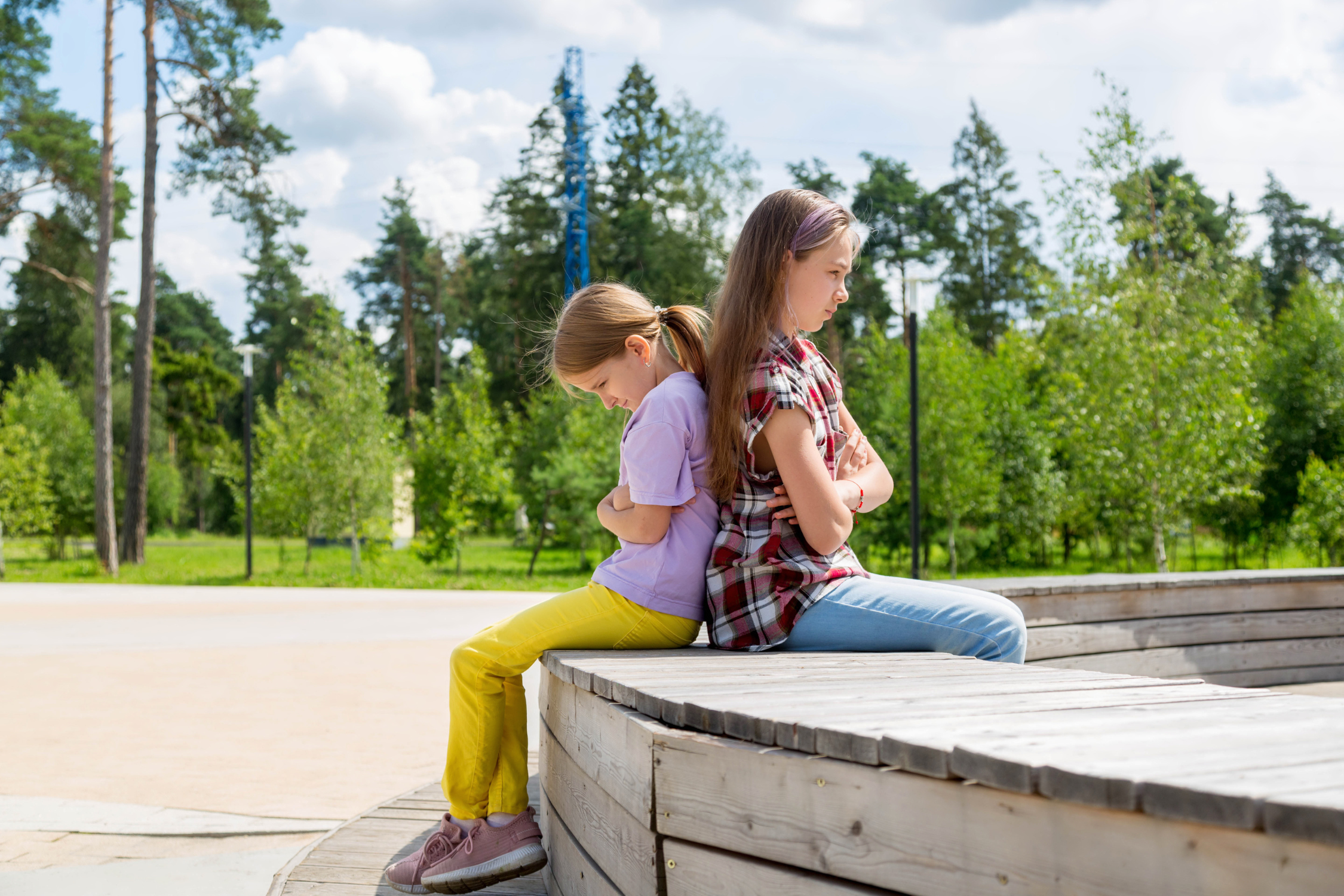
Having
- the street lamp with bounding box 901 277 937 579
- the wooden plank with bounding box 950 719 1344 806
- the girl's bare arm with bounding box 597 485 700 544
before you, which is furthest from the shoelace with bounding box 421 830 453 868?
the street lamp with bounding box 901 277 937 579

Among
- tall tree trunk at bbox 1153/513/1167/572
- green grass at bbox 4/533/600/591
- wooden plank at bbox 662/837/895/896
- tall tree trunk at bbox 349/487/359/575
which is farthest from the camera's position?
tall tree trunk at bbox 349/487/359/575

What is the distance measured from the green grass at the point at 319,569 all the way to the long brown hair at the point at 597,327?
1459cm

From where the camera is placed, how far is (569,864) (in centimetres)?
248

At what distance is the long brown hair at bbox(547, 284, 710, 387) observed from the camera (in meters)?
2.76

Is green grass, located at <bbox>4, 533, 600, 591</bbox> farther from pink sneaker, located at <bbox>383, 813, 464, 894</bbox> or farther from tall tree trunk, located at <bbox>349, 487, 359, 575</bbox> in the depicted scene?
pink sneaker, located at <bbox>383, 813, 464, 894</bbox>

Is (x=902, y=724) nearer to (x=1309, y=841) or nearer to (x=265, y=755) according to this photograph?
(x=1309, y=841)

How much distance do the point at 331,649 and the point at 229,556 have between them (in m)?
23.6

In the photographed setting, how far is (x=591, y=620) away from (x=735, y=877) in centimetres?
108

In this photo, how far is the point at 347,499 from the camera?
2261cm

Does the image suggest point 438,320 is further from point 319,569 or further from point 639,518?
point 639,518

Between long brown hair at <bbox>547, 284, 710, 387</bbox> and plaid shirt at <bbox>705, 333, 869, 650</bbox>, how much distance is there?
0.32m

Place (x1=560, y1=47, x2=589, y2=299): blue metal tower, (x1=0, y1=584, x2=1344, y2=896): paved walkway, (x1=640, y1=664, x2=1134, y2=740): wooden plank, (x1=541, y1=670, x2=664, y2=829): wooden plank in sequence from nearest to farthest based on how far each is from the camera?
(x1=640, y1=664, x2=1134, y2=740): wooden plank
(x1=541, y1=670, x2=664, y2=829): wooden plank
(x1=0, y1=584, x2=1344, y2=896): paved walkway
(x1=560, y1=47, x2=589, y2=299): blue metal tower

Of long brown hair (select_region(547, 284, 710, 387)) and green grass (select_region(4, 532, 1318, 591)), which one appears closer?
long brown hair (select_region(547, 284, 710, 387))

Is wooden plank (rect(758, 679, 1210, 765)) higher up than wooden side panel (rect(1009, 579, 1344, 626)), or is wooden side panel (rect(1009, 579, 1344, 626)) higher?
wooden plank (rect(758, 679, 1210, 765))
